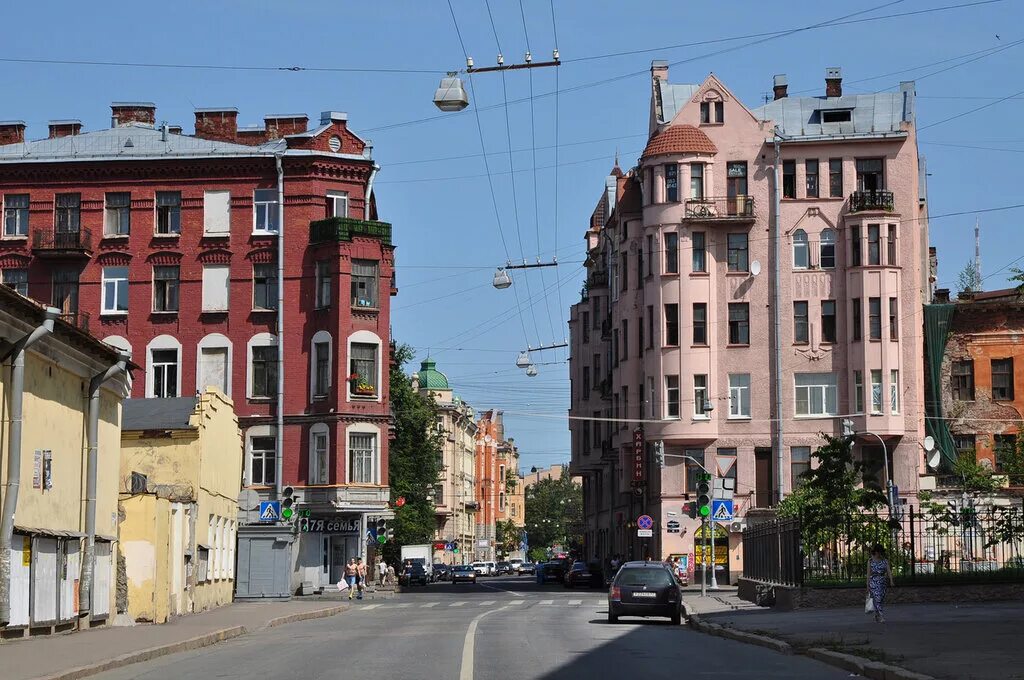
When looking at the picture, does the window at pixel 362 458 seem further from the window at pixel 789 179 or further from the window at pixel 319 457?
the window at pixel 789 179

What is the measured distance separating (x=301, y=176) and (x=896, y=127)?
26.0 m

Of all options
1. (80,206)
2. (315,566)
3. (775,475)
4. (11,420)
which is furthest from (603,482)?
(11,420)

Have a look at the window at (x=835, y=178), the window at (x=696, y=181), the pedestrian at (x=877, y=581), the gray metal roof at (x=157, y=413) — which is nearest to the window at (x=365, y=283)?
the window at (x=696, y=181)

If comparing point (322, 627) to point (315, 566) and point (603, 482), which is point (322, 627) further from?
point (603, 482)

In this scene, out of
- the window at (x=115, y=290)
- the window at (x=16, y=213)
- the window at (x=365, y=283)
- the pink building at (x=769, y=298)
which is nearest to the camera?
the window at (x=365, y=283)

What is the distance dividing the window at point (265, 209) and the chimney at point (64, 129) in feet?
29.0

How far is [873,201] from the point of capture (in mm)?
65750

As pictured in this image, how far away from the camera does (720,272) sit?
67062 mm

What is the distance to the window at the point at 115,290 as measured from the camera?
63.7 m

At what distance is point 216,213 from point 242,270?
265 centimetres

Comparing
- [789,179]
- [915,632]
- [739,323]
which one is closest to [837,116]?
[789,179]

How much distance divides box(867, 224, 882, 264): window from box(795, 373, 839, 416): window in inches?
207

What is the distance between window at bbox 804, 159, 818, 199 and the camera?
2625 inches

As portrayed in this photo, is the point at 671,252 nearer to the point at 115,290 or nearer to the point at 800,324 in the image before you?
the point at 800,324
